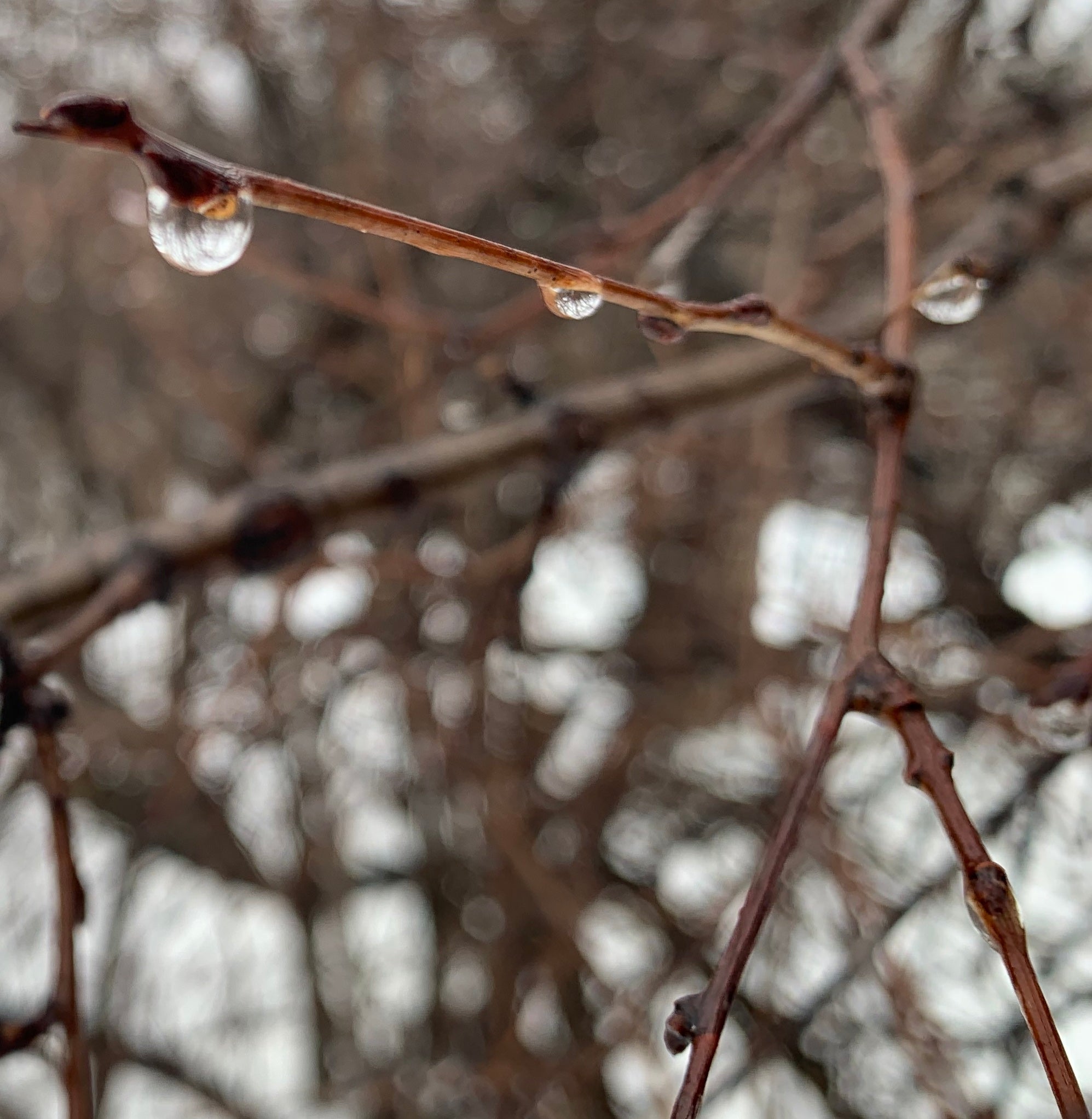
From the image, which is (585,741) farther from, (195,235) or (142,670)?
(195,235)

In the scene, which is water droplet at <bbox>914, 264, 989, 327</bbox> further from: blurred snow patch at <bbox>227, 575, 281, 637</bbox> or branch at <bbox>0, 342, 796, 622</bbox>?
blurred snow patch at <bbox>227, 575, 281, 637</bbox>

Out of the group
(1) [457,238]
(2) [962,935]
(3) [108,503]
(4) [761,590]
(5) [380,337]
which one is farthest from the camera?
(3) [108,503]

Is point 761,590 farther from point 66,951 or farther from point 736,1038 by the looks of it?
point 66,951

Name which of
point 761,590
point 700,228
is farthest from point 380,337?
point 700,228

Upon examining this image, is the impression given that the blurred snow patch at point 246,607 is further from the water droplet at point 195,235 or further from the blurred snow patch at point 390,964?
the water droplet at point 195,235

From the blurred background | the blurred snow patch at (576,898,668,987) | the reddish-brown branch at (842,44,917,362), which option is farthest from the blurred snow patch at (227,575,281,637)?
the reddish-brown branch at (842,44,917,362)

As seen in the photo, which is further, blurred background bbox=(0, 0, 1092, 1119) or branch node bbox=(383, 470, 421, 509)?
blurred background bbox=(0, 0, 1092, 1119)

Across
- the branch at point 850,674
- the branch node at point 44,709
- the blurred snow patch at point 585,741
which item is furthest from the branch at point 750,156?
the blurred snow patch at point 585,741
